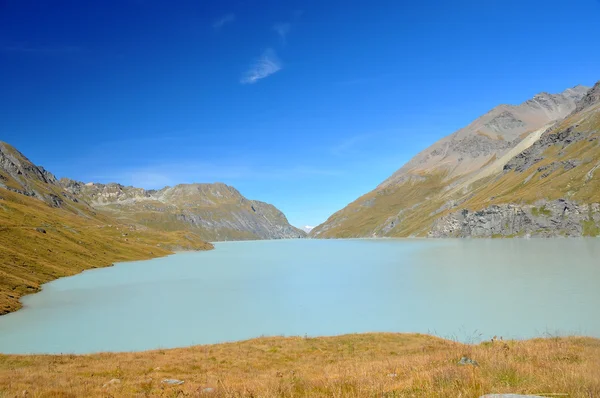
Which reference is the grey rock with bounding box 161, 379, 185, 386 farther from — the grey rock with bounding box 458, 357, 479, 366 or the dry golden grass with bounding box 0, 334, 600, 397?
the grey rock with bounding box 458, 357, 479, 366

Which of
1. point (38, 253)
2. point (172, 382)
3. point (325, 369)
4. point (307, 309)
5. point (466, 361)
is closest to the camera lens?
point (466, 361)

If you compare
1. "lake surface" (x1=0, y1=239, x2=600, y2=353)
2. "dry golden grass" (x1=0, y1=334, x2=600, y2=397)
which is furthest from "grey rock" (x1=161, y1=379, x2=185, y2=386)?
"lake surface" (x1=0, y1=239, x2=600, y2=353)

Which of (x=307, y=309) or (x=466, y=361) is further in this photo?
(x=307, y=309)

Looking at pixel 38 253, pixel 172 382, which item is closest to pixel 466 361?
pixel 172 382

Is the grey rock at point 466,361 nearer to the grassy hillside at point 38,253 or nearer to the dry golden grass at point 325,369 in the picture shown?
the dry golden grass at point 325,369

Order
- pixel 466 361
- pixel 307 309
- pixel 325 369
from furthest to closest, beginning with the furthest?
1. pixel 307 309
2. pixel 325 369
3. pixel 466 361

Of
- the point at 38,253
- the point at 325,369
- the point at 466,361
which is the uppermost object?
the point at 38,253

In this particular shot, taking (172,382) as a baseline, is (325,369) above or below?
below

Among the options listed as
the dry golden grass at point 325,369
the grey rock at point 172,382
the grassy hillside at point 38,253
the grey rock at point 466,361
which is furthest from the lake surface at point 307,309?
the grey rock at point 466,361

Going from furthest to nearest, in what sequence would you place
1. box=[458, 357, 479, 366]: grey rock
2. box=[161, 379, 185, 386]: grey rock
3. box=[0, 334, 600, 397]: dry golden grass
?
box=[161, 379, 185, 386]: grey rock → box=[458, 357, 479, 366]: grey rock → box=[0, 334, 600, 397]: dry golden grass

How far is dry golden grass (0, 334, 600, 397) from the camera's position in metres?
10.5

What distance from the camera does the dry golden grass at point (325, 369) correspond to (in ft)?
34.4

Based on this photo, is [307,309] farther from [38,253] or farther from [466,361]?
[38,253]

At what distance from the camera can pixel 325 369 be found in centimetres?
2177
